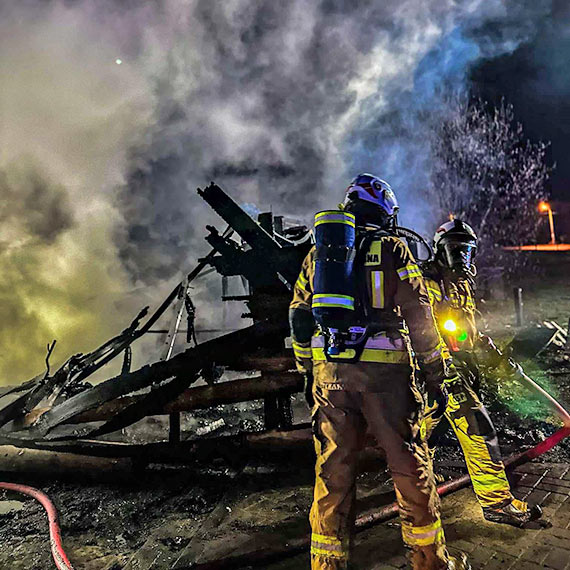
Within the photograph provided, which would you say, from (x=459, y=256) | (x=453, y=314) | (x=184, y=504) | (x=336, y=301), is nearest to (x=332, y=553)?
(x=336, y=301)

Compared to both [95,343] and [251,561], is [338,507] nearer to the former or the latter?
[251,561]

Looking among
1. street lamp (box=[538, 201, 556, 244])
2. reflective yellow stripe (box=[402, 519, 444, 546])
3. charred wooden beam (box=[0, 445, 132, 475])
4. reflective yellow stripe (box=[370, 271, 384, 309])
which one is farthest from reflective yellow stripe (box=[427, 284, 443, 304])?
street lamp (box=[538, 201, 556, 244])

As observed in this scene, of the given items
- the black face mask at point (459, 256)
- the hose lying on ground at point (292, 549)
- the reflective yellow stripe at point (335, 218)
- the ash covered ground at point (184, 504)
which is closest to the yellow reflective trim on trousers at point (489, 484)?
the hose lying on ground at point (292, 549)

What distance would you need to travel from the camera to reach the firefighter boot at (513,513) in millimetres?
3227

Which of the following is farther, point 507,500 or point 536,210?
point 536,210

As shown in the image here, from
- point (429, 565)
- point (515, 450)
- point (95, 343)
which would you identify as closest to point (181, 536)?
point (429, 565)

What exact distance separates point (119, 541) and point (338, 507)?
259 cm

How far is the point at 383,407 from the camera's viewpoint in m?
2.45

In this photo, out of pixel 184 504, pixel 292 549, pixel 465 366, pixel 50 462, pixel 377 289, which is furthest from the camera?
pixel 50 462

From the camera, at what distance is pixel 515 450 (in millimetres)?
4848

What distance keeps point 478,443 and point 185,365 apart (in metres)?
3.32

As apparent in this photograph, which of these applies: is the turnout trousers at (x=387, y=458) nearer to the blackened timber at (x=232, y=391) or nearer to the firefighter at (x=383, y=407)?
the firefighter at (x=383, y=407)

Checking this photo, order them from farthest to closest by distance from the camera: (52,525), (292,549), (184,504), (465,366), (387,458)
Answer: (184,504) → (465,366) → (52,525) → (292,549) → (387,458)

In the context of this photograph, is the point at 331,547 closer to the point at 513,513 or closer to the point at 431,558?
the point at 431,558
